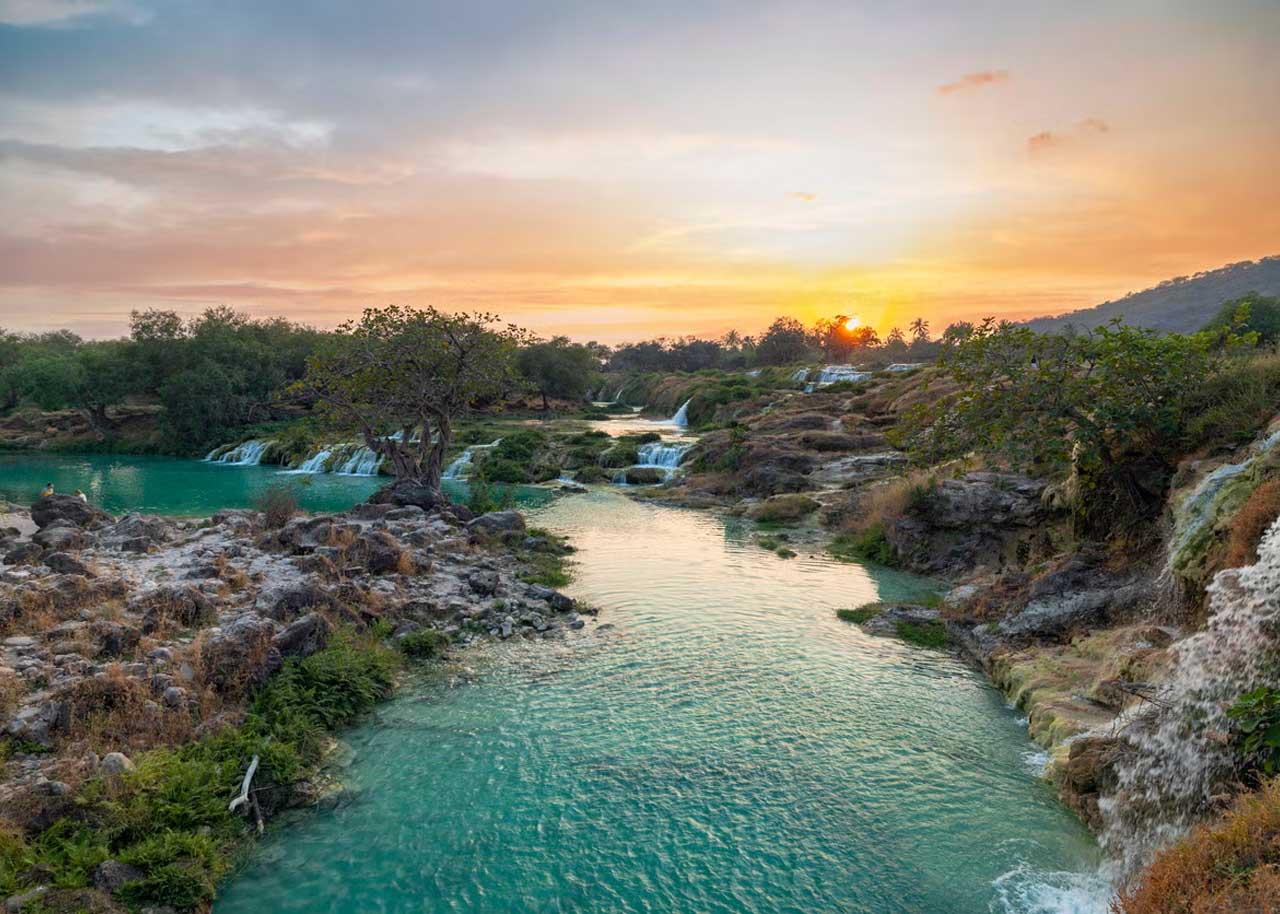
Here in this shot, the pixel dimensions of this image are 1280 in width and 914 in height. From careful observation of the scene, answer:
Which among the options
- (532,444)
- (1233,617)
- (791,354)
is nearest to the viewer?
(1233,617)

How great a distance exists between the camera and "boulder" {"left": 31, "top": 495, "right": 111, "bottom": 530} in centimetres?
2634

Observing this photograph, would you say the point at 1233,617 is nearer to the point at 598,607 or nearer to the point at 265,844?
the point at 265,844

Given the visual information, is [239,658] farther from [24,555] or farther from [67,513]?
[67,513]

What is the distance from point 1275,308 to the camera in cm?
5797

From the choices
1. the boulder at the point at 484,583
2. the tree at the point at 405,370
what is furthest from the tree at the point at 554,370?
the boulder at the point at 484,583

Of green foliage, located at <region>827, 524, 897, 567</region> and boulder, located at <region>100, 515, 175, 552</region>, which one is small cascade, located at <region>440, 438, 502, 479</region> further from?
green foliage, located at <region>827, 524, 897, 567</region>

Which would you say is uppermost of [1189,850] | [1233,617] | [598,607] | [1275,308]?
[1275,308]

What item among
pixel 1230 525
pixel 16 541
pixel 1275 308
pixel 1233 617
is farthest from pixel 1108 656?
pixel 1275 308

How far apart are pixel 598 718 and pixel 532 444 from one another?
41.0 meters

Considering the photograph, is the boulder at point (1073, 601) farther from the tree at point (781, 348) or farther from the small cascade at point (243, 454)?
the tree at point (781, 348)

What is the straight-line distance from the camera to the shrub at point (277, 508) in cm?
2745

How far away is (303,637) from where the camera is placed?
47.5 ft

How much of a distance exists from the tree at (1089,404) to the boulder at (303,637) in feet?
48.2

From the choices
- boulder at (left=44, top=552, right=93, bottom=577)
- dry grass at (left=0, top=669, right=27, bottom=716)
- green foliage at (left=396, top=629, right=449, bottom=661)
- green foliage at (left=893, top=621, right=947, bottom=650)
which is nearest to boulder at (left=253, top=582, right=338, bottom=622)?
green foliage at (left=396, top=629, right=449, bottom=661)
